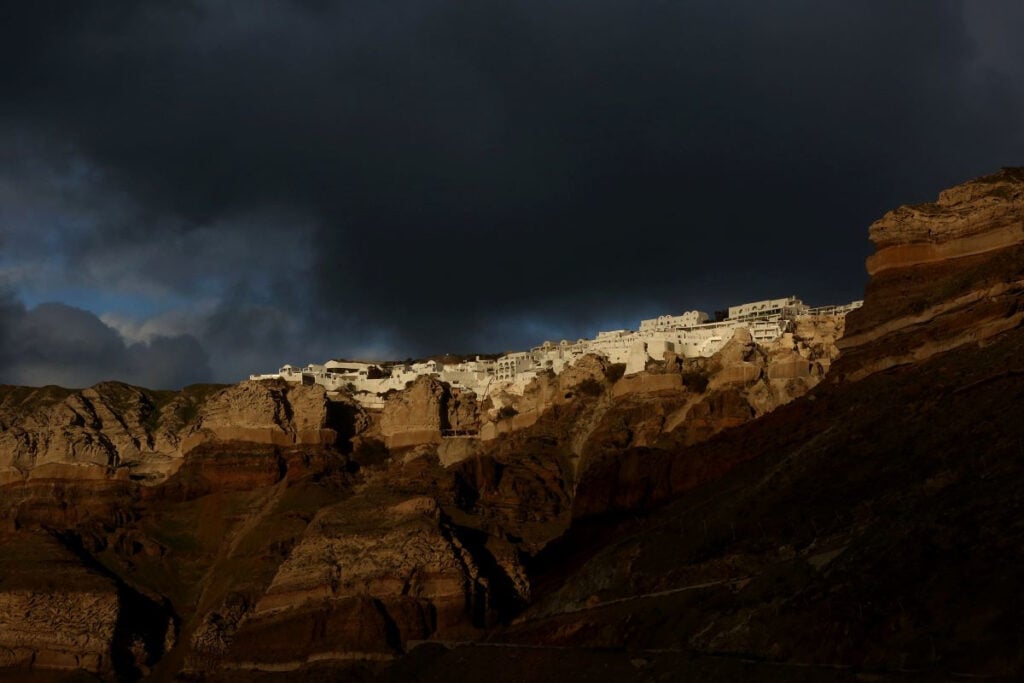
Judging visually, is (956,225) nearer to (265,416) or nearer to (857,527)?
(857,527)

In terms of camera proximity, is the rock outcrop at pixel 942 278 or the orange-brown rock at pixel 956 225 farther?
the orange-brown rock at pixel 956 225

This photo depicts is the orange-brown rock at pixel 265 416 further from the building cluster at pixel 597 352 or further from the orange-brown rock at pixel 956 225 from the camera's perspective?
the orange-brown rock at pixel 956 225

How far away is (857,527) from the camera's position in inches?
1869

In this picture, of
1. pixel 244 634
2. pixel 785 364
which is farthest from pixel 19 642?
pixel 785 364

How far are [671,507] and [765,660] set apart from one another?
30.6 meters

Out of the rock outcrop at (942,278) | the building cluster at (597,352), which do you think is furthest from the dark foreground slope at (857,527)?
the building cluster at (597,352)

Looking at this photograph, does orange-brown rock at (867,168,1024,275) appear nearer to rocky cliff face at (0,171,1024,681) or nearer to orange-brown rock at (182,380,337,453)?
rocky cliff face at (0,171,1024,681)

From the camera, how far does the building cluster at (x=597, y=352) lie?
125m

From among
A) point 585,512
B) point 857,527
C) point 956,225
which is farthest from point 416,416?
point 857,527

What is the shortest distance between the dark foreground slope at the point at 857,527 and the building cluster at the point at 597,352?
1577 inches

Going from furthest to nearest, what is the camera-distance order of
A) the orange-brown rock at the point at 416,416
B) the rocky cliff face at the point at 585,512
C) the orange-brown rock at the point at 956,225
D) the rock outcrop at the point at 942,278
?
the orange-brown rock at the point at 416,416
the orange-brown rock at the point at 956,225
the rock outcrop at the point at 942,278
the rocky cliff face at the point at 585,512

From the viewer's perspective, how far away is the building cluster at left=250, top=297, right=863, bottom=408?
125 meters

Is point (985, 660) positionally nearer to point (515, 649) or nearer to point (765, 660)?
point (765, 660)

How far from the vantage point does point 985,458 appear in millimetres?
46062
